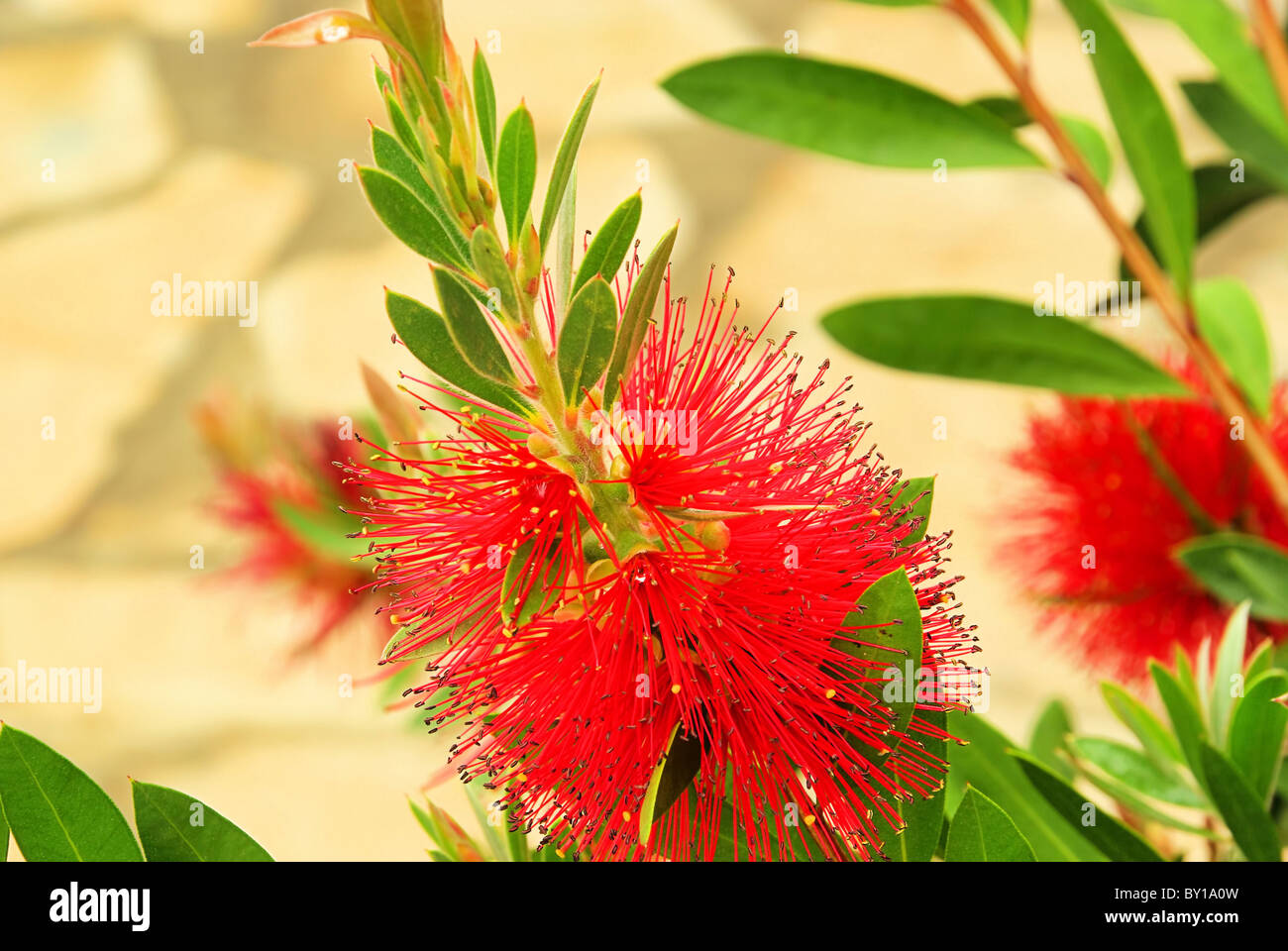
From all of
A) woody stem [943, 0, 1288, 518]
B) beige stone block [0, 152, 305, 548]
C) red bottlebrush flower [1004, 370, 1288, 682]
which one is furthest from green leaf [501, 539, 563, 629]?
beige stone block [0, 152, 305, 548]

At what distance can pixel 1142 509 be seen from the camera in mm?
474

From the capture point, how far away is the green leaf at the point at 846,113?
331 mm

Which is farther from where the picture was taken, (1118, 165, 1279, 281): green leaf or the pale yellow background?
the pale yellow background

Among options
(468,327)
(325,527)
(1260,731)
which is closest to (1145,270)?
(1260,731)

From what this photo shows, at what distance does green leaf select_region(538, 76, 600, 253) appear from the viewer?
18 cm

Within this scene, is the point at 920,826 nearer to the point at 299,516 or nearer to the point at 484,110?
the point at 484,110

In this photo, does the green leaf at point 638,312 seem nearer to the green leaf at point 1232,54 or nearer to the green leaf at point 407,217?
the green leaf at point 407,217

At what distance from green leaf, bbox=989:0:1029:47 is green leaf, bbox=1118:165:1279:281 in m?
0.18

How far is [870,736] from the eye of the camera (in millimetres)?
211

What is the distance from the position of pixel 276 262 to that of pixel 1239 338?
1.31 m

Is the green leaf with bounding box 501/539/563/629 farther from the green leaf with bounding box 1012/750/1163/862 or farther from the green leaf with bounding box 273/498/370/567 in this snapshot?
the green leaf with bounding box 273/498/370/567
